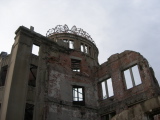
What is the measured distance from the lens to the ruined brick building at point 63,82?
1430cm

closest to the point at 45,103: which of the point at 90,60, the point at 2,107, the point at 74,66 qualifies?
the point at 2,107

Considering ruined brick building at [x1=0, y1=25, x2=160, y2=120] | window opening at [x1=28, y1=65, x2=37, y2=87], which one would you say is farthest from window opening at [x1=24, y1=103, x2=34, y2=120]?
window opening at [x1=28, y1=65, x2=37, y2=87]

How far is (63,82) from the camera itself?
17.5 m

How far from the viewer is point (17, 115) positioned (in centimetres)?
1296

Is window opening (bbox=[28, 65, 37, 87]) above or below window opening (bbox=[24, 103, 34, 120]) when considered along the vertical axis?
above

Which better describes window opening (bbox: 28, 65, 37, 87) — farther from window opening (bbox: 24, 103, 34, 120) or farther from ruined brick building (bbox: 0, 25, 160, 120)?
window opening (bbox: 24, 103, 34, 120)

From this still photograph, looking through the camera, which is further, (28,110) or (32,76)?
(32,76)

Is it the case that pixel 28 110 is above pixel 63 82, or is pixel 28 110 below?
below

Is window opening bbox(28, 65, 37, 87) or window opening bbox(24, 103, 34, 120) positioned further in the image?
window opening bbox(28, 65, 37, 87)

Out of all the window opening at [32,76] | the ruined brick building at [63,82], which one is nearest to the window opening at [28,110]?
the ruined brick building at [63,82]

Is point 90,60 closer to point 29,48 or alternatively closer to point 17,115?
point 29,48

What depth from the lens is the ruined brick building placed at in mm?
14305

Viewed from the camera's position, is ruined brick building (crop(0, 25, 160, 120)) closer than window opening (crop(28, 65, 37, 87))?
Yes

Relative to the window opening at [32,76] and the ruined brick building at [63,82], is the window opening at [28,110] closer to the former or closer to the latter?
the ruined brick building at [63,82]
